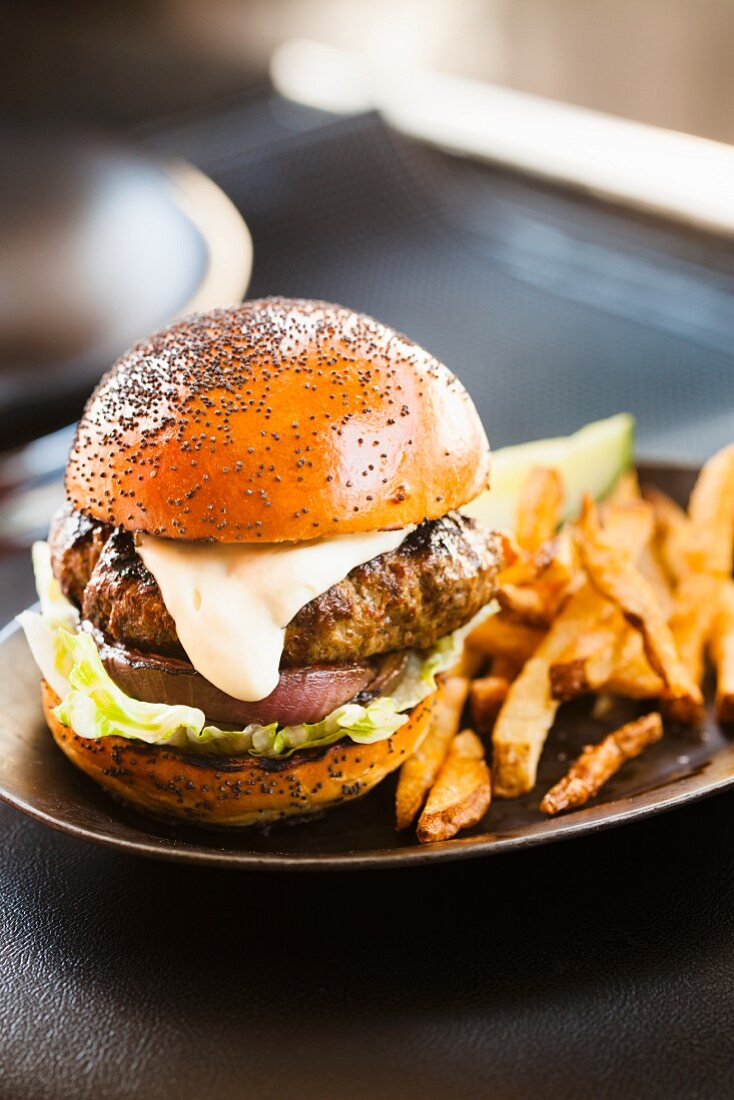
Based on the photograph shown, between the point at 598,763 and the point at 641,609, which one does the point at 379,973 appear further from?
the point at 641,609

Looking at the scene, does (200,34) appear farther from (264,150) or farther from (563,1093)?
(563,1093)

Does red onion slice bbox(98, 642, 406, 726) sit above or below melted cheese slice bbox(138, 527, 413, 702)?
below

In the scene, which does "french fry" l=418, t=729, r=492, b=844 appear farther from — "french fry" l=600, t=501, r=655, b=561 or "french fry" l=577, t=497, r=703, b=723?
"french fry" l=600, t=501, r=655, b=561

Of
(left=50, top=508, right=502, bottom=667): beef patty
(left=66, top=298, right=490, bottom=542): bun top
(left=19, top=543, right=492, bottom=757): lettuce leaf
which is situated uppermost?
(left=66, top=298, right=490, bottom=542): bun top

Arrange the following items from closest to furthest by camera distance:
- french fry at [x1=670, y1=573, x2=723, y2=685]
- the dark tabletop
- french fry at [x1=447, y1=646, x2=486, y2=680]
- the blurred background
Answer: the dark tabletop, french fry at [x1=670, y1=573, x2=723, y2=685], french fry at [x1=447, y1=646, x2=486, y2=680], the blurred background

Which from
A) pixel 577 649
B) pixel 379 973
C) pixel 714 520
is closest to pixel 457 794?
pixel 379 973

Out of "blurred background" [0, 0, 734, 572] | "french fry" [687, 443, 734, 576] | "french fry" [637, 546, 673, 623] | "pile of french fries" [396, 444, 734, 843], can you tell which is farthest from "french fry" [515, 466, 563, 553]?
"blurred background" [0, 0, 734, 572]

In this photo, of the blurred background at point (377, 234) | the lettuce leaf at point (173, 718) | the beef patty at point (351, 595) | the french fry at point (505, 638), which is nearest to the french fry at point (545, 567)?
the french fry at point (505, 638)
